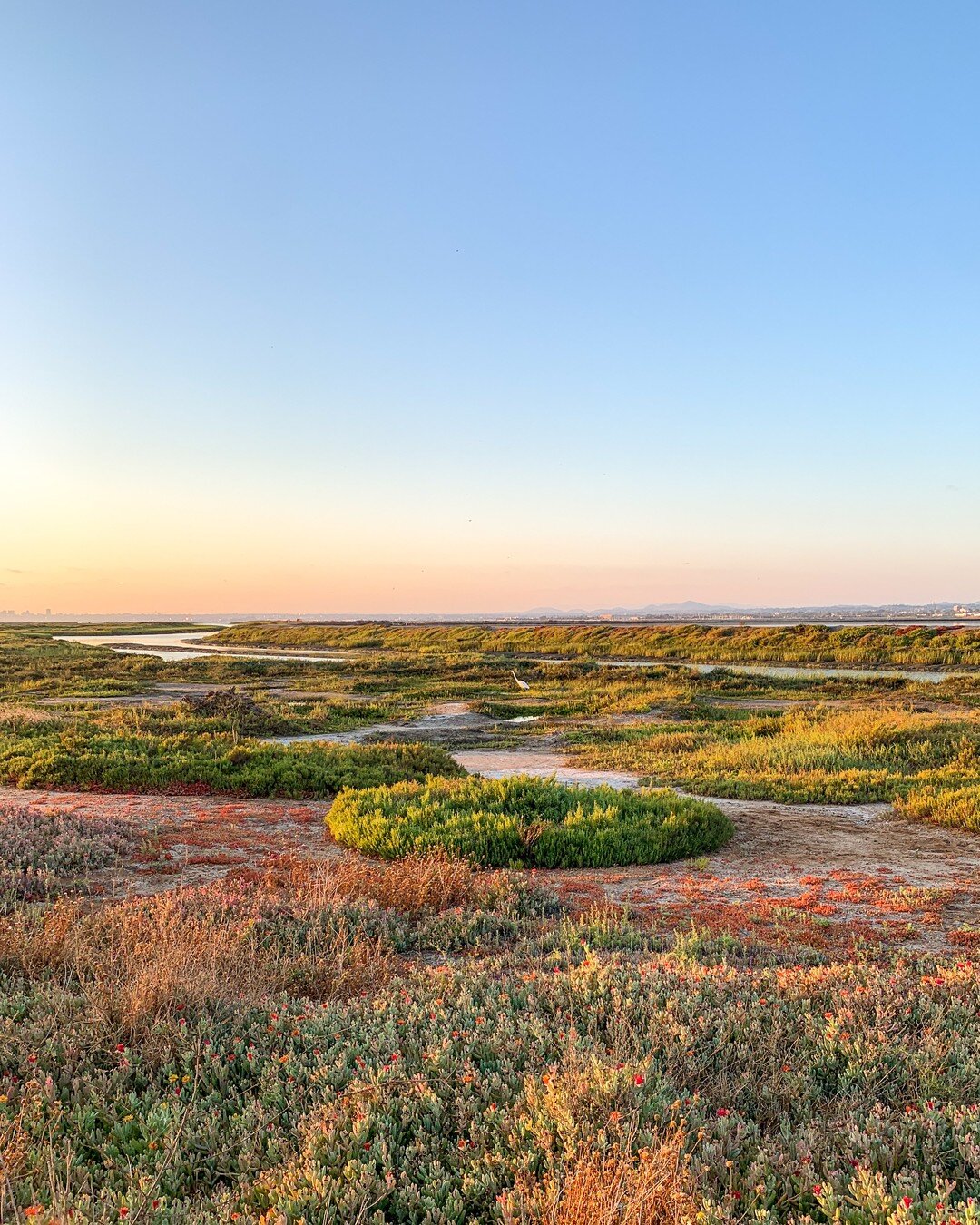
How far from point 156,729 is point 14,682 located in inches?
1182

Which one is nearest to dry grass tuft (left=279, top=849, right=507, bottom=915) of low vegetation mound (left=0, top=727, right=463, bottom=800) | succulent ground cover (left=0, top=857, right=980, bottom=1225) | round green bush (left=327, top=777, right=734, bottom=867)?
succulent ground cover (left=0, top=857, right=980, bottom=1225)

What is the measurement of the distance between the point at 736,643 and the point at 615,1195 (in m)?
79.9

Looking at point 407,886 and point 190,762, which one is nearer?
point 407,886

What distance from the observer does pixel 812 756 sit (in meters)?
19.0

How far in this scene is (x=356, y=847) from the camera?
11125 mm

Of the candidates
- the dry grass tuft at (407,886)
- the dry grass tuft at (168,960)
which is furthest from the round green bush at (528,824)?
the dry grass tuft at (168,960)

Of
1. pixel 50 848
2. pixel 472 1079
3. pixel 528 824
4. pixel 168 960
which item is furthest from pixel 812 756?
pixel 168 960

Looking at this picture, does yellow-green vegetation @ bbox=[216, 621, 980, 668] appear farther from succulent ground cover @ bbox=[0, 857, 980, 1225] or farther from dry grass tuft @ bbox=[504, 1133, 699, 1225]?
dry grass tuft @ bbox=[504, 1133, 699, 1225]

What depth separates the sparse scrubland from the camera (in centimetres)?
336

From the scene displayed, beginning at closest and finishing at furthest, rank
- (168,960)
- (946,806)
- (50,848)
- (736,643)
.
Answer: (168,960)
(50,848)
(946,806)
(736,643)

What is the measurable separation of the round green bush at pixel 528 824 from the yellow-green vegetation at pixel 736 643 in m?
57.1

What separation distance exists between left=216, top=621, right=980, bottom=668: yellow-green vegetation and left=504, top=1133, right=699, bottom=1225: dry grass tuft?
6597 centimetres

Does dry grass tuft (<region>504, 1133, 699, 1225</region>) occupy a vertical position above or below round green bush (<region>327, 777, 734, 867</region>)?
above

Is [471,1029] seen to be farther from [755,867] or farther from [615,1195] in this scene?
[755,867]
